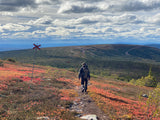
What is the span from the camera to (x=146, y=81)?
150 ft

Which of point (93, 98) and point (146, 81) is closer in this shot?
point (93, 98)

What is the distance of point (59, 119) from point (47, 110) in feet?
6.32

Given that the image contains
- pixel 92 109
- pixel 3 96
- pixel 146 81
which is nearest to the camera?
pixel 92 109

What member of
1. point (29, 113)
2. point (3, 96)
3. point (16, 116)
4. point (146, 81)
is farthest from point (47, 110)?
point (146, 81)

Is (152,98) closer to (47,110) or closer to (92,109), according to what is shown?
(92,109)

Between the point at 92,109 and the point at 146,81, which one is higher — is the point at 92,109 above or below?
above

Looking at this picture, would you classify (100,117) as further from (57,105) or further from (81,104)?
(57,105)

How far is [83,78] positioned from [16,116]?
30.2 feet

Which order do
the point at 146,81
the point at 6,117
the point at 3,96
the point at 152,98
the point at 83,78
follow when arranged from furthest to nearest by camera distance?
the point at 146,81 → the point at 83,78 → the point at 3,96 → the point at 152,98 → the point at 6,117

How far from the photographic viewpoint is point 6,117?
8945 mm

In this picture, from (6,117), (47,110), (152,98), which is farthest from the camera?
(47,110)

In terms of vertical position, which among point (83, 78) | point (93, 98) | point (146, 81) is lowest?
point (146, 81)

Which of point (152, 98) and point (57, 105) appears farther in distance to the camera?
point (57, 105)

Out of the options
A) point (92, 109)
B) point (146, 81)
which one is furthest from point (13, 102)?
point (146, 81)
